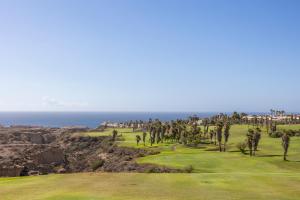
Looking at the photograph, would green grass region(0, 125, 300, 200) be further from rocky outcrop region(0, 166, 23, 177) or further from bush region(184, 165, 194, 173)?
rocky outcrop region(0, 166, 23, 177)

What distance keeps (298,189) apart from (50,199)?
73.6ft

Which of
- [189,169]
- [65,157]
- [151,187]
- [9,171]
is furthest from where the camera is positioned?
[65,157]

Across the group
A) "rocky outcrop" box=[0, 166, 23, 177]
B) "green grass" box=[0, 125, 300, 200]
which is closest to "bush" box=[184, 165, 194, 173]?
"green grass" box=[0, 125, 300, 200]

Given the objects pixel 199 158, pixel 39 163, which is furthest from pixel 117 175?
pixel 39 163

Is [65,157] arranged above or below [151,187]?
below

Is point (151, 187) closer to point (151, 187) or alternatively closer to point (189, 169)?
point (151, 187)

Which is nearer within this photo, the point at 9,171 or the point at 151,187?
the point at 151,187

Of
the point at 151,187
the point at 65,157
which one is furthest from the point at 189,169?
the point at 65,157

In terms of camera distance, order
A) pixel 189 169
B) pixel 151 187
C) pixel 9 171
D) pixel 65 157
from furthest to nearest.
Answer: pixel 65 157 → pixel 9 171 → pixel 189 169 → pixel 151 187

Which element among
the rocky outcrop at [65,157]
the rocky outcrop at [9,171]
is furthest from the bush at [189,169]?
the rocky outcrop at [9,171]

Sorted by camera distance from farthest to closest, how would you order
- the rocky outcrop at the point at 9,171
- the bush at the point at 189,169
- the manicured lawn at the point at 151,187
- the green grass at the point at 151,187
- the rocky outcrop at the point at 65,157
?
the rocky outcrop at the point at 65,157 → the rocky outcrop at the point at 9,171 → the bush at the point at 189,169 → the green grass at the point at 151,187 → the manicured lawn at the point at 151,187

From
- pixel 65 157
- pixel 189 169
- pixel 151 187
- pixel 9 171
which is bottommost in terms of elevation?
pixel 65 157

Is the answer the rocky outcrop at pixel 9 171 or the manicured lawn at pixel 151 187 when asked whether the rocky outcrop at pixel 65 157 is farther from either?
the manicured lawn at pixel 151 187

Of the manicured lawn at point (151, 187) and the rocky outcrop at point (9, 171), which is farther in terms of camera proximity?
the rocky outcrop at point (9, 171)
